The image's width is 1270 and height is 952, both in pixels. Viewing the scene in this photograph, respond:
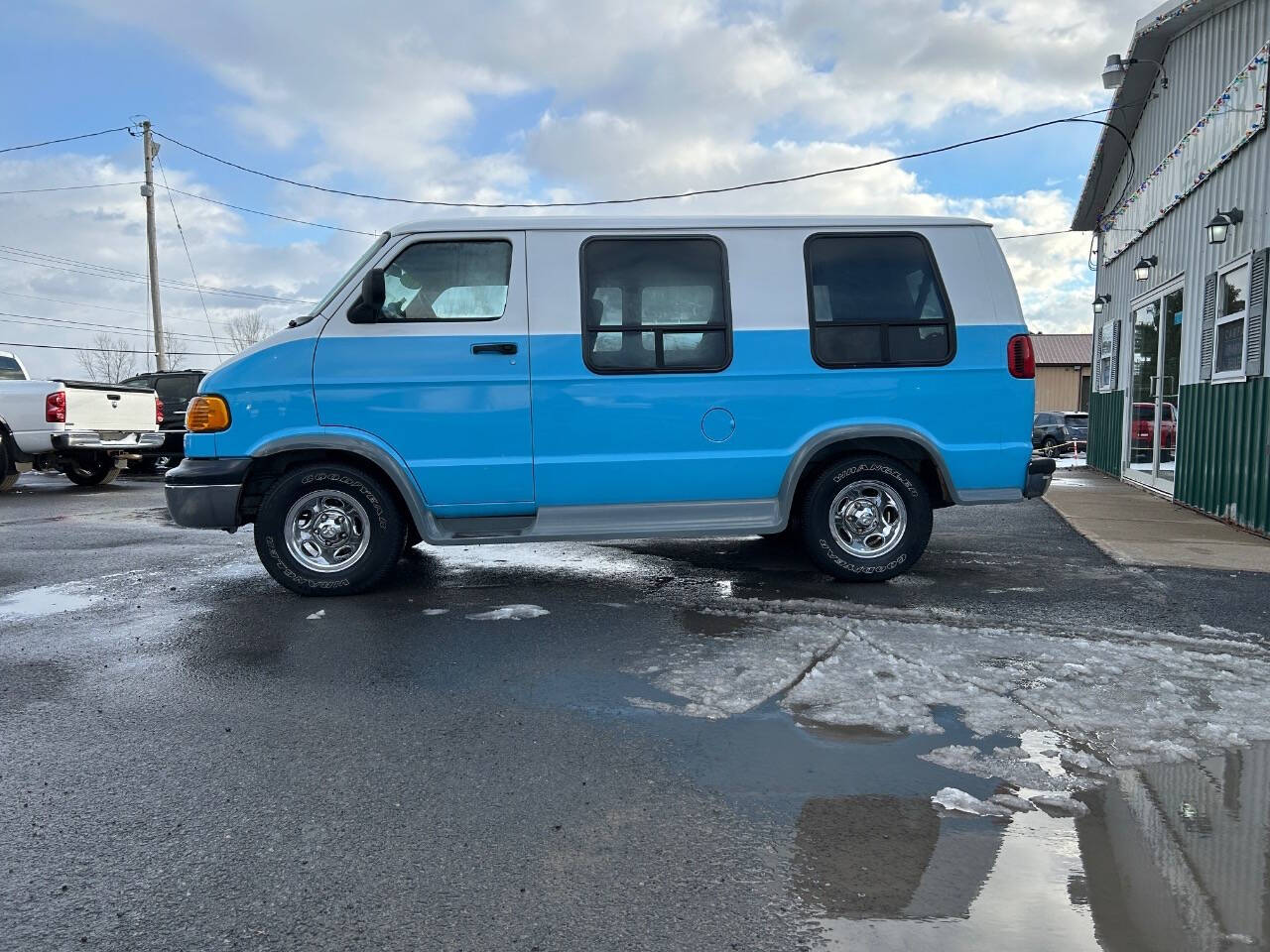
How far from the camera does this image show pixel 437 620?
533 cm

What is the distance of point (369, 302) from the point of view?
5.73 metres

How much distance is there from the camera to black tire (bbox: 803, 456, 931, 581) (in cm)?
616

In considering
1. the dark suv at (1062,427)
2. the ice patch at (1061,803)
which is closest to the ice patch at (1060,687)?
the ice patch at (1061,803)

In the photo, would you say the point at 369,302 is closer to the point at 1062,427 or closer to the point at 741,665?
the point at 741,665

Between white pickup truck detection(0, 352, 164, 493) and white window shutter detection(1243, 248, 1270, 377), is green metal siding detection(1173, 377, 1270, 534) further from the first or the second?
white pickup truck detection(0, 352, 164, 493)

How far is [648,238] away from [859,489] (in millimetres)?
2116

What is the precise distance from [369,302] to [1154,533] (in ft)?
23.2

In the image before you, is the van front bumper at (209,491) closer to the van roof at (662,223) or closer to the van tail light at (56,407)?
the van roof at (662,223)

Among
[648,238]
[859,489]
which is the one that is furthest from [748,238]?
[859,489]

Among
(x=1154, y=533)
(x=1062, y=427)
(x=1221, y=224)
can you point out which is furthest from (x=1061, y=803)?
(x=1062, y=427)

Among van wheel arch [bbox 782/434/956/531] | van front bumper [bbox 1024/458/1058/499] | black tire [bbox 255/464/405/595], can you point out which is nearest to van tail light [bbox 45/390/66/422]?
black tire [bbox 255/464/405/595]

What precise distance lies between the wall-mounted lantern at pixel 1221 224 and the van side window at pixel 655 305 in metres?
6.46

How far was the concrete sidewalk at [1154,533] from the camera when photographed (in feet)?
23.3

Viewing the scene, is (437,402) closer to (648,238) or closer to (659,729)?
(648,238)
